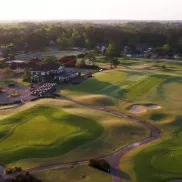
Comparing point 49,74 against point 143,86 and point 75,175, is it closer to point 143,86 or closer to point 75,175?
point 143,86

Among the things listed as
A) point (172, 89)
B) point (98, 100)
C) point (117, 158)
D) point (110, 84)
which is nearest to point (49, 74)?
point (110, 84)

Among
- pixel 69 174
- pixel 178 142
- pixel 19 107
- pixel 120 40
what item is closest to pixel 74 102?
pixel 19 107

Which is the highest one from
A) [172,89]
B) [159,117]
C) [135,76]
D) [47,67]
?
[47,67]

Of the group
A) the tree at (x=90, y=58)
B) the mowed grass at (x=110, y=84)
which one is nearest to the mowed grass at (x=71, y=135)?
the mowed grass at (x=110, y=84)

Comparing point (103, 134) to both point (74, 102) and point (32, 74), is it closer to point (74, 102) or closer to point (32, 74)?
point (74, 102)

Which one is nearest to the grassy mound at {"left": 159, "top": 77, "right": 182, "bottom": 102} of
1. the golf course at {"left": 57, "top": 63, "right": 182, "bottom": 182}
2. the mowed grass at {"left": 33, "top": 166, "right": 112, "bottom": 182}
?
the golf course at {"left": 57, "top": 63, "right": 182, "bottom": 182}

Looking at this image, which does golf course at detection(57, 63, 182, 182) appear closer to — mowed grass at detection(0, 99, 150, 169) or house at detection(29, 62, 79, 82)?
mowed grass at detection(0, 99, 150, 169)

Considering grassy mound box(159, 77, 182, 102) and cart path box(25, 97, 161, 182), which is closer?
cart path box(25, 97, 161, 182)

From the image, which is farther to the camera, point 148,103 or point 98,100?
point 98,100
